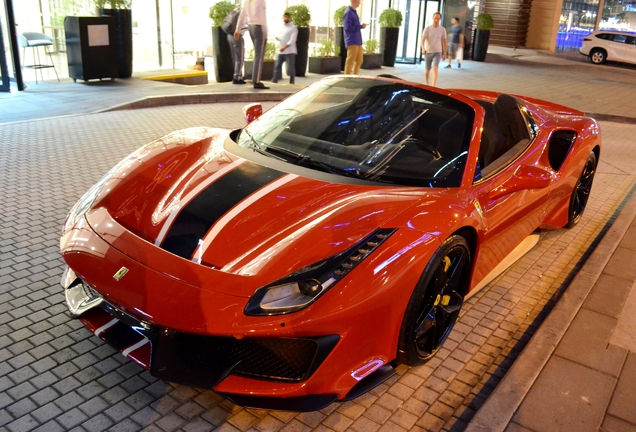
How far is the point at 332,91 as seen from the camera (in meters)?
4.12

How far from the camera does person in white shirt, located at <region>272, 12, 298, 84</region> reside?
1315cm

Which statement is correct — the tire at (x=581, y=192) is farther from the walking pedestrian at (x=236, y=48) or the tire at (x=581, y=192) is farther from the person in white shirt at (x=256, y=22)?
the walking pedestrian at (x=236, y=48)

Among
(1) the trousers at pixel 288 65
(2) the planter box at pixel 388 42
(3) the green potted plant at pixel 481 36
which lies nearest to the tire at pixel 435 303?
(1) the trousers at pixel 288 65

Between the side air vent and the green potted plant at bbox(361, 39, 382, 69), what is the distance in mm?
13440

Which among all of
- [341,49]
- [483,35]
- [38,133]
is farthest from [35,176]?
[483,35]

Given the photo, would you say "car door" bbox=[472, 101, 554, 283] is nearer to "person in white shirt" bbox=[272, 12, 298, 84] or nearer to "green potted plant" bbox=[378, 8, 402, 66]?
"person in white shirt" bbox=[272, 12, 298, 84]

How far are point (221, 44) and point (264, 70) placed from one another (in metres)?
1.42

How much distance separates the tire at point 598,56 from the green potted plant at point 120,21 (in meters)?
20.4

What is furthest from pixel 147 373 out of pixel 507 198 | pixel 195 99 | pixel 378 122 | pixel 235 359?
pixel 195 99

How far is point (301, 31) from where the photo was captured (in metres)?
15.0

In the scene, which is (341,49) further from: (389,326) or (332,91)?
(389,326)

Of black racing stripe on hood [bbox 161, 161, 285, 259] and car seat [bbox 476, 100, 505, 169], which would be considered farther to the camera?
car seat [bbox 476, 100, 505, 169]

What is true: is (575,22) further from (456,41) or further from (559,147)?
(559,147)

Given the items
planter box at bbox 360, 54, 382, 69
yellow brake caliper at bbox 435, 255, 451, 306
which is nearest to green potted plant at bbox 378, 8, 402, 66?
planter box at bbox 360, 54, 382, 69
